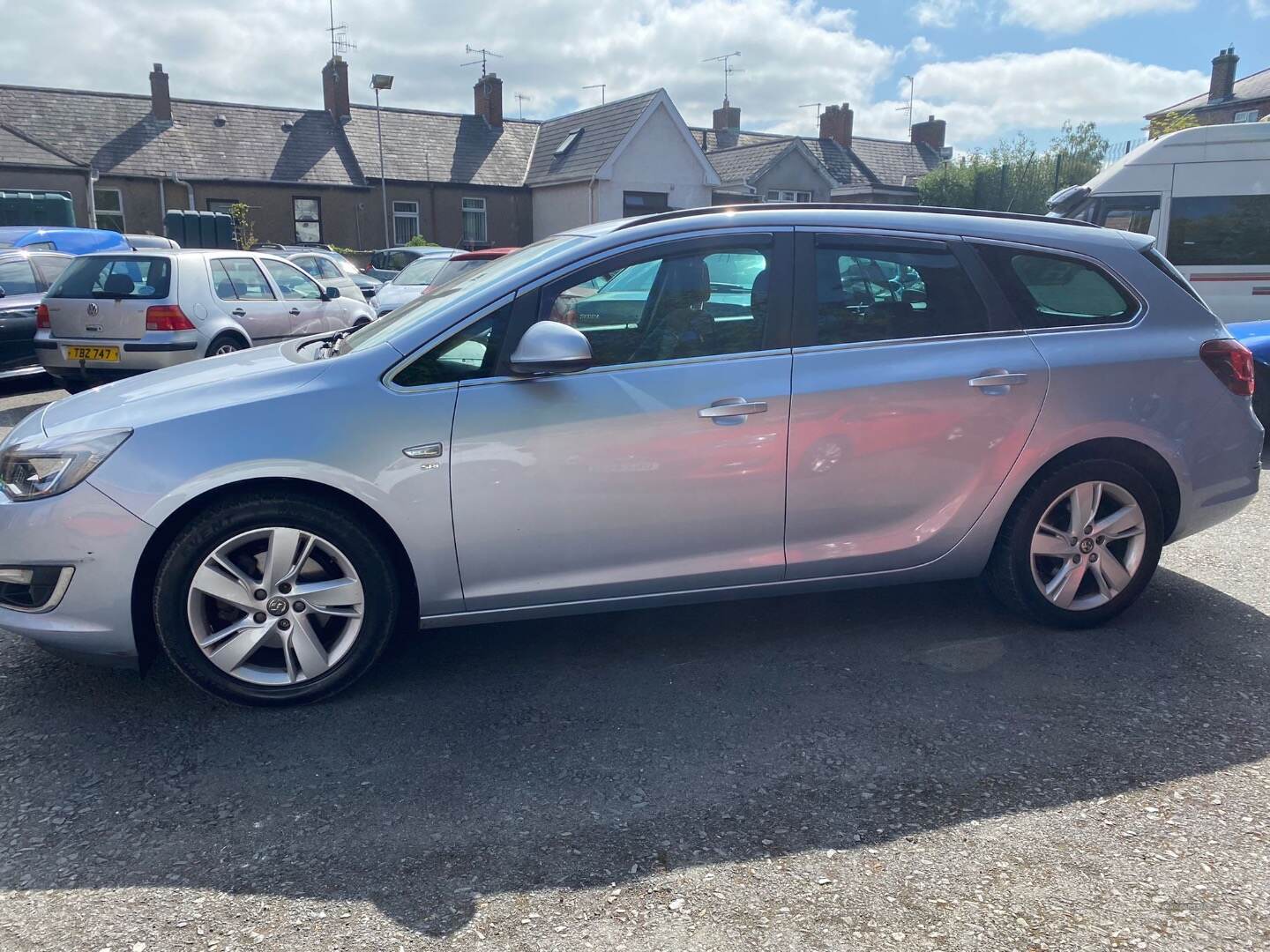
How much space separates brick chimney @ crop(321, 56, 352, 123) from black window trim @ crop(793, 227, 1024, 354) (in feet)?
118

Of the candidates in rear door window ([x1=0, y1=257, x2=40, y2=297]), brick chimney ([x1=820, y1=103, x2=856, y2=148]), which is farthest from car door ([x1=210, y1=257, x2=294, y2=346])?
brick chimney ([x1=820, y1=103, x2=856, y2=148])

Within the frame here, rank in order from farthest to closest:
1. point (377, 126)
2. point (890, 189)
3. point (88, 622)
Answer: point (890, 189)
point (377, 126)
point (88, 622)

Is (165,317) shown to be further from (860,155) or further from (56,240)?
(860,155)

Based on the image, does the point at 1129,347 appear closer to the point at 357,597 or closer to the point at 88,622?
the point at 357,597

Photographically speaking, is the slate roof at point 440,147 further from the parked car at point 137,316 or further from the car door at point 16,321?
the parked car at point 137,316

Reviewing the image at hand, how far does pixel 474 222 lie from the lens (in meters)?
36.0

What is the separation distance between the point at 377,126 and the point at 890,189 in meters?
19.7

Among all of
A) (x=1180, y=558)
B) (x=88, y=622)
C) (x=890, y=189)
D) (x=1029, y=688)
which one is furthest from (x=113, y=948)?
(x=890, y=189)

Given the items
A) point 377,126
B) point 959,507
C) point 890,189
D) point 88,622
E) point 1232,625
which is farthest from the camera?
point 890,189

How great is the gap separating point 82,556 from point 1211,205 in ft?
41.0

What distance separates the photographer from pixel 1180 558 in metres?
5.28

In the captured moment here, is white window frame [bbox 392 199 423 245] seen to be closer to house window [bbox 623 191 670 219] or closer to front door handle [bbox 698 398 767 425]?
house window [bbox 623 191 670 219]

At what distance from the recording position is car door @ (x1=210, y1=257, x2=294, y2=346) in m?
10.3

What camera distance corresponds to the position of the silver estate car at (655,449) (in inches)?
136
